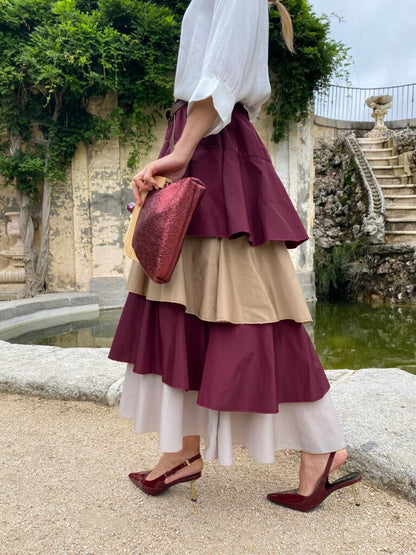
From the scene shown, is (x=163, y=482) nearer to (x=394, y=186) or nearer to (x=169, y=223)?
(x=169, y=223)

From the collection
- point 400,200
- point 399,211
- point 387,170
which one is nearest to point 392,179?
point 387,170

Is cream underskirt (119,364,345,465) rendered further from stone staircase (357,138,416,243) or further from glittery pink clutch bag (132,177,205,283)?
stone staircase (357,138,416,243)

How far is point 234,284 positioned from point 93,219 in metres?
5.94

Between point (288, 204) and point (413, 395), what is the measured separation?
1.12 metres

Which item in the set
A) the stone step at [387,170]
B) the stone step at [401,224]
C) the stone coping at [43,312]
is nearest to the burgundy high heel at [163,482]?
the stone coping at [43,312]

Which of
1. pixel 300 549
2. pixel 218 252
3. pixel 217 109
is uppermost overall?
pixel 217 109

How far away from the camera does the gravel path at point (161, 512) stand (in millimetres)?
1000

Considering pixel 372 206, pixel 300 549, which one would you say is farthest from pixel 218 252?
pixel 372 206

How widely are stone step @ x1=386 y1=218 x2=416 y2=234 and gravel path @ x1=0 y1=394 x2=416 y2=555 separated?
7.37m

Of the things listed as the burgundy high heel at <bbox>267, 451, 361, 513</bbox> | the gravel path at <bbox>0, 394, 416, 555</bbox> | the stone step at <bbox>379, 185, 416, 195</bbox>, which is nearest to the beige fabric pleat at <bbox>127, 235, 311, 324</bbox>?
the burgundy high heel at <bbox>267, 451, 361, 513</bbox>

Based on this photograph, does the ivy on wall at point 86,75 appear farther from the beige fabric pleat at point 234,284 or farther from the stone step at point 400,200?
the beige fabric pleat at point 234,284

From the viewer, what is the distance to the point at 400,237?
7.72m

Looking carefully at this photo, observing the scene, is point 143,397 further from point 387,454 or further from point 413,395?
point 413,395

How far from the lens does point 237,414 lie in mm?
1103
